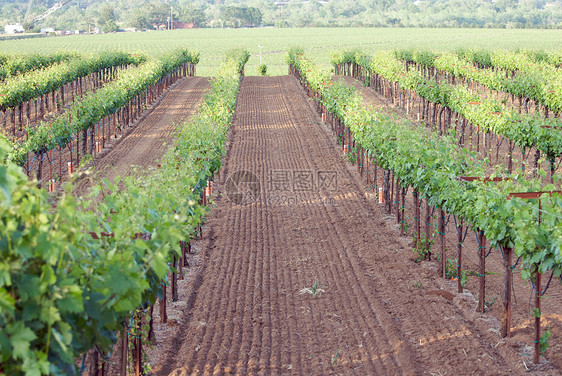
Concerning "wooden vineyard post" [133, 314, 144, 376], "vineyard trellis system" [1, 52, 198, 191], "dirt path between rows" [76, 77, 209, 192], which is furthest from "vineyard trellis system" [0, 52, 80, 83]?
"wooden vineyard post" [133, 314, 144, 376]

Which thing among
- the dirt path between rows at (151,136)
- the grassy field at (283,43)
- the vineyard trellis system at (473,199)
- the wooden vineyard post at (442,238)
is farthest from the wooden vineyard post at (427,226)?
the grassy field at (283,43)

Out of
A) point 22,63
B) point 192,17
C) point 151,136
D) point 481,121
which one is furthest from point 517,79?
point 192,17

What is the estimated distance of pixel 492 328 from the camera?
30.4 ft

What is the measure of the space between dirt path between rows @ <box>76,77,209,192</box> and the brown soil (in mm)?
3587

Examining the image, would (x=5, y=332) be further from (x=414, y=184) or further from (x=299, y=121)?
(x=299, y=121)

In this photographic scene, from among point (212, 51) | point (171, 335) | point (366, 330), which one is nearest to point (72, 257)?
point (171, 335)

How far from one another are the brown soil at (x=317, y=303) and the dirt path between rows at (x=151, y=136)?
11.8 feet

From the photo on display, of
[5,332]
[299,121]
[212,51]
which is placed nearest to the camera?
[5,332]

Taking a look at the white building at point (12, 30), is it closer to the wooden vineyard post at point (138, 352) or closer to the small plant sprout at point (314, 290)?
the small plant sprout at point (314, 290)

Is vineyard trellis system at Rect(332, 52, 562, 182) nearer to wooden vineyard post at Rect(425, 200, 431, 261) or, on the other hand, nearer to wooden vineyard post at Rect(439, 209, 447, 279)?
wooden vineyard post at Rect(425, 200, 431, 261)

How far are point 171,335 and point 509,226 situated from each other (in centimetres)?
508

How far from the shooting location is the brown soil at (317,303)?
8312mm

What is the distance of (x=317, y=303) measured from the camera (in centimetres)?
1044

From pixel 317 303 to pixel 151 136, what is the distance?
1847 cm
